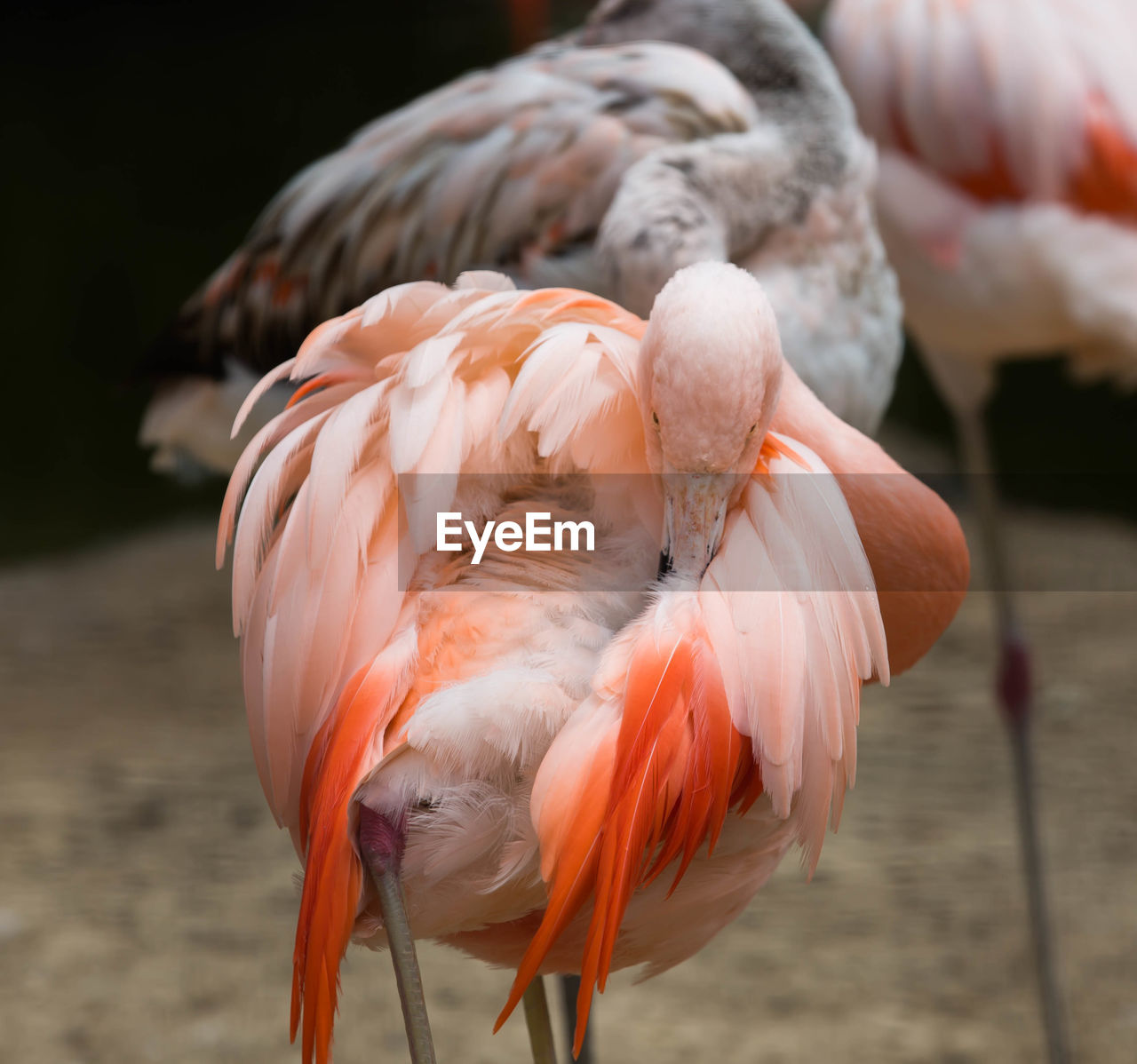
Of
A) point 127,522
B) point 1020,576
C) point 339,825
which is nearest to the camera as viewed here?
point 339,825

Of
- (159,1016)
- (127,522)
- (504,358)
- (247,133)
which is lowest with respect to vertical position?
(127,522)

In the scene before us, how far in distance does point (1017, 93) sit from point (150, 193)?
243 cm

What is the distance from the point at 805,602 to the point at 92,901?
166 centimetres

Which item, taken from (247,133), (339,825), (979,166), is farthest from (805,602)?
(247,133)

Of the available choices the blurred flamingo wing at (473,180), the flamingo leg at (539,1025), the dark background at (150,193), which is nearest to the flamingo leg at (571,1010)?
the flamingo leg at (539,1025)

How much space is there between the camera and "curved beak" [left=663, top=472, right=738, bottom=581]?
799mm

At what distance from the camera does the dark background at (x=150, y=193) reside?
3.21m

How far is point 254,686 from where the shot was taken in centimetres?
89

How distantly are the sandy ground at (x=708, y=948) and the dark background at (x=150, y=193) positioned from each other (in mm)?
798

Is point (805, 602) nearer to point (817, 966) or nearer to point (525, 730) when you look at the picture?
point (525, 730)

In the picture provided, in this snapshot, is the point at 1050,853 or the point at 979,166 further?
the point at 1050,853

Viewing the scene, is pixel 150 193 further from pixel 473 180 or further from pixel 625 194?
pixel 625 194

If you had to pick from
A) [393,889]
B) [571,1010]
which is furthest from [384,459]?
[571,1010]

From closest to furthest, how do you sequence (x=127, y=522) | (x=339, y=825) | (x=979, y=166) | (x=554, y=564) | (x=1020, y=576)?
(x=339, y=825), (x=554, y=564), (x=979, y=166), (x=1020, y=576), (x=127, y=522)
